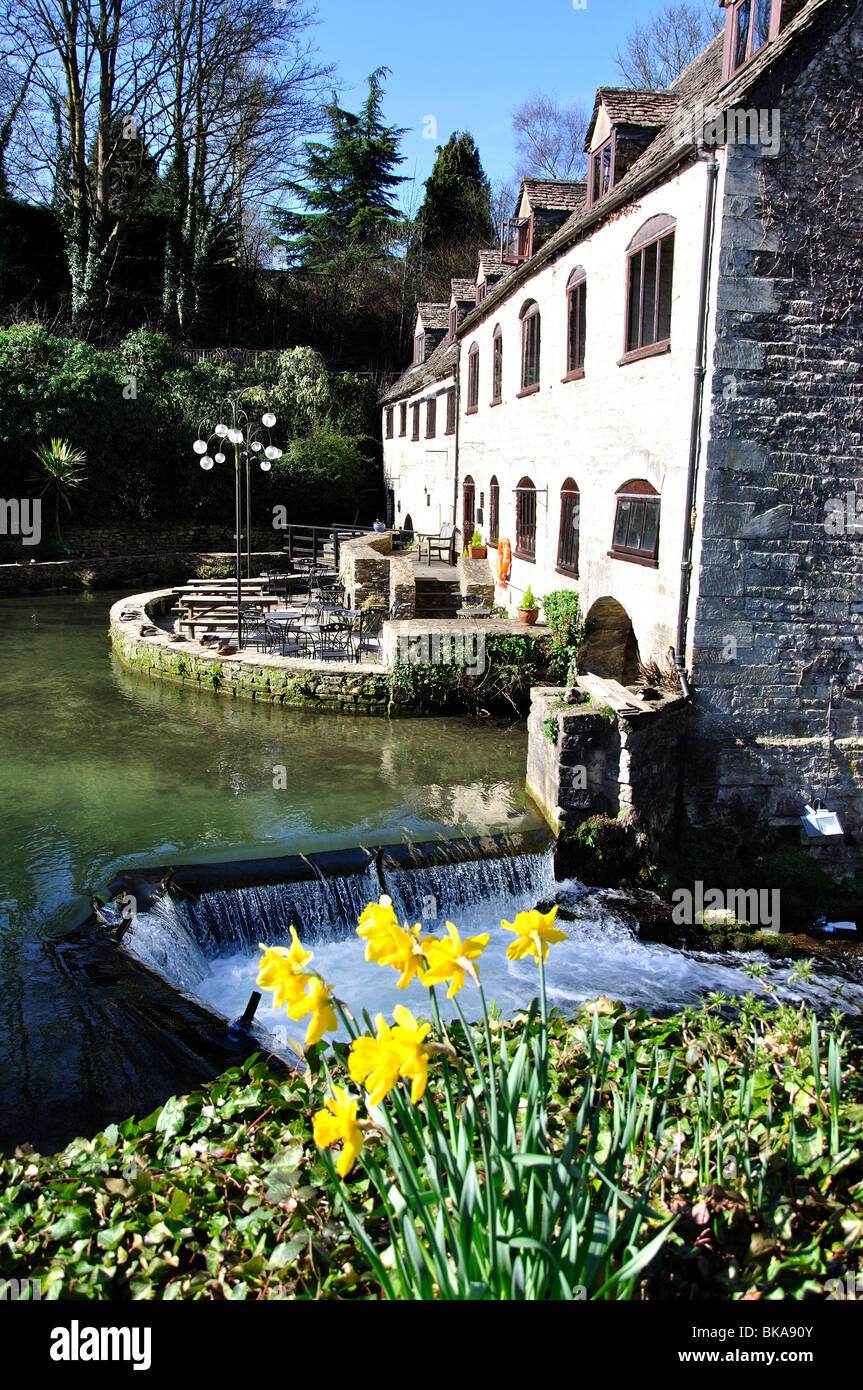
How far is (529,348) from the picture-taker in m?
17.0

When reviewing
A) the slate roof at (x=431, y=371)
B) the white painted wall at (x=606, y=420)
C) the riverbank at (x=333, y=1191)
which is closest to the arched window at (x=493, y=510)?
the white painted wall at (x=606, y=420)

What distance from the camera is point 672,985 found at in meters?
8.56

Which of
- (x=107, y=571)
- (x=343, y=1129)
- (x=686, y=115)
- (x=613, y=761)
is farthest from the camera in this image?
(x=107, y=571)

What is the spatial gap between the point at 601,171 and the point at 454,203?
3219 cm

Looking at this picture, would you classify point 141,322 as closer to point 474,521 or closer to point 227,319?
point 227,319

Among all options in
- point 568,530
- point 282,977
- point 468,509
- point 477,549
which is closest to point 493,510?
point 477,549

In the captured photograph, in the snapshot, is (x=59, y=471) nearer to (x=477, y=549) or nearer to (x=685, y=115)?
(x=477, y=549)

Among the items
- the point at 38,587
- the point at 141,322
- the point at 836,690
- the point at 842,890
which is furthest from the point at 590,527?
the point at 141,322

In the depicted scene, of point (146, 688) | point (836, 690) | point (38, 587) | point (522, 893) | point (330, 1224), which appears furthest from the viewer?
point (38, 587)

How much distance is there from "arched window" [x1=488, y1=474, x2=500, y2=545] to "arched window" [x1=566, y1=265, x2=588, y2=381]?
17.0ft

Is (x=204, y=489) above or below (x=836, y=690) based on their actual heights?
above

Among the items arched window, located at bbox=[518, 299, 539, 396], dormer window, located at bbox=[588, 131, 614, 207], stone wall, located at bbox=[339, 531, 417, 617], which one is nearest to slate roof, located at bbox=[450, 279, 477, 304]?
stone wall, located at bbox=[339, 531, 417, 617]

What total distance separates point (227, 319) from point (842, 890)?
113ft

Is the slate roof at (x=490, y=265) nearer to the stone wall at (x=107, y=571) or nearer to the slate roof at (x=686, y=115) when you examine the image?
the slate roof at (x=686, y=115)
